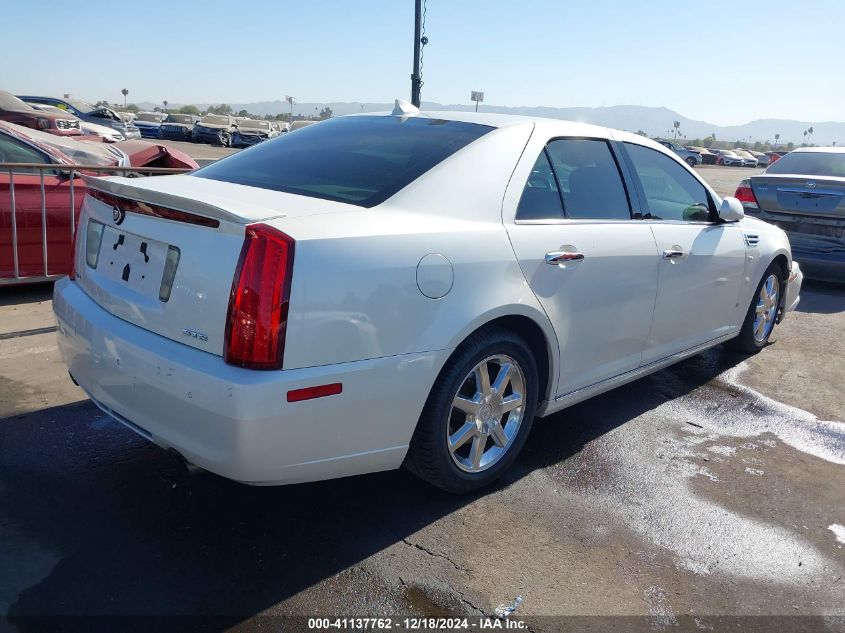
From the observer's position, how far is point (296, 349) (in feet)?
7.98

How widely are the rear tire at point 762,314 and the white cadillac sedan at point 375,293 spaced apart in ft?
5.12

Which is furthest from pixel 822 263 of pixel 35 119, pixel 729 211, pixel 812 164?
pixel 35 119

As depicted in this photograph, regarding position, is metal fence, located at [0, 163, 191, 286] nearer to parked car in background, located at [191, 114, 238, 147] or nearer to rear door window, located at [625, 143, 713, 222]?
rear door window, located at [625, 143, 713, 222]

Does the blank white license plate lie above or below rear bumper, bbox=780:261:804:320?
above

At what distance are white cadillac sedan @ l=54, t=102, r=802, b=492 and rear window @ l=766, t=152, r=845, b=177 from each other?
5.42 metres

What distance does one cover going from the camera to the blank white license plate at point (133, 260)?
8.89ft

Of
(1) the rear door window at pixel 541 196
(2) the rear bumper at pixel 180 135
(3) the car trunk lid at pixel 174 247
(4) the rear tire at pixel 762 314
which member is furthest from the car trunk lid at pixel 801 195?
(2) the rear bumper at pixel 180 135

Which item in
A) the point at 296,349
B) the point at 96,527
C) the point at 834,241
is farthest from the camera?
the point at 834,241

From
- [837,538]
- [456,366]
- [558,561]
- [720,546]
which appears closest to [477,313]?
[456,366]

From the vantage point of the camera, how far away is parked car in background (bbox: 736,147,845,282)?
777 cm

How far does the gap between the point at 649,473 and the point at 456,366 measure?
1370mm

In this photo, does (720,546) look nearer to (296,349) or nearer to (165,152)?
(296,349)

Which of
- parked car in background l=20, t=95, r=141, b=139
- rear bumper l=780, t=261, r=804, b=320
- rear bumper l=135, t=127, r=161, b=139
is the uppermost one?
rear bumper l=135, t=127, r=161, b=139

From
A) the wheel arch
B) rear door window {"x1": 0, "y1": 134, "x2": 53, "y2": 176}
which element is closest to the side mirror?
the wheel arch
